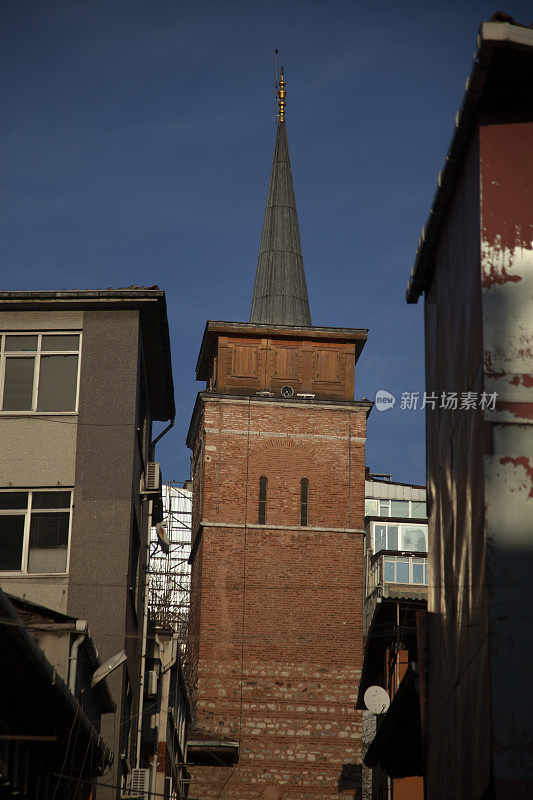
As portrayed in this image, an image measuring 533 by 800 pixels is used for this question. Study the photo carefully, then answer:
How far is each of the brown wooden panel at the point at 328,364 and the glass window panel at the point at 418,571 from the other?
7690 mm

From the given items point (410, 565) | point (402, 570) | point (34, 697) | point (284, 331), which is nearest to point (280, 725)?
point (402, 570)

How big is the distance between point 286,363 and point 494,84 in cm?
3064

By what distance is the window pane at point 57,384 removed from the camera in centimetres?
2084

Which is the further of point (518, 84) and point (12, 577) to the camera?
point (12, 577)

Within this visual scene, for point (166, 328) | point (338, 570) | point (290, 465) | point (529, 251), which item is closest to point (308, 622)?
point (338, 570)

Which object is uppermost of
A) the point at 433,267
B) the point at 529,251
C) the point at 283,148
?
the point at 283,148

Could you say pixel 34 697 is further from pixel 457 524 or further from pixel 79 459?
pixel 79 459

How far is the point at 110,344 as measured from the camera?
834 inches

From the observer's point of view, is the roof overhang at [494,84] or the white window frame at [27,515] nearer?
the roof overhang at [494,84]

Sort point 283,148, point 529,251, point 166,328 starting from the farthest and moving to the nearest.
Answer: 1. point 283,148
2. point 166,328
3. point 529,251

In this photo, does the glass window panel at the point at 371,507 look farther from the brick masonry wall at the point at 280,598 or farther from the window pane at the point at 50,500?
the window pane at the point at 50,500

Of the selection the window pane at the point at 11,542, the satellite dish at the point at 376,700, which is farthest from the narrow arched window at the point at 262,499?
the window pane at the point at 11,542

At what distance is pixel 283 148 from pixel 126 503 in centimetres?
3233

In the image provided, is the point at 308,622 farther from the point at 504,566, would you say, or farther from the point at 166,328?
the point at 504,566
